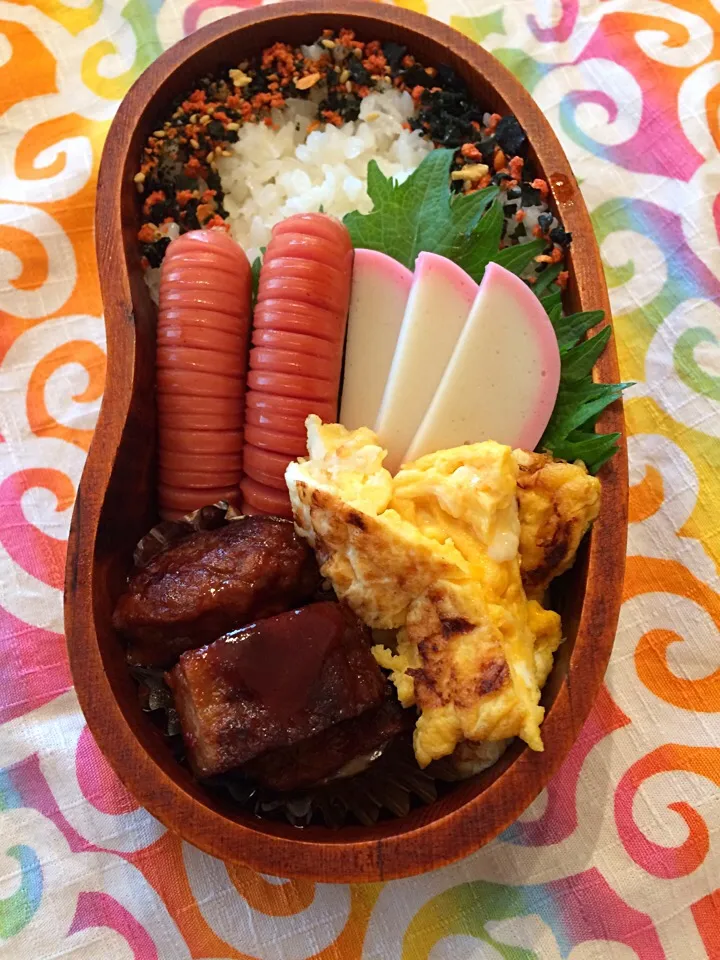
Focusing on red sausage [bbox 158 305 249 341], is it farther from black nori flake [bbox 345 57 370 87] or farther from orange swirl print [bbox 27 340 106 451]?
black nori flake [bbox 345 57 370 87]

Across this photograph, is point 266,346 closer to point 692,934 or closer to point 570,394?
point 570,394

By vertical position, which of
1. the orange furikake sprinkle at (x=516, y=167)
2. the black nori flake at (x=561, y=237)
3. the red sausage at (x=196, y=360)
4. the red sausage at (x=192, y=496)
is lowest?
the red sausage at (x=192, y=496)

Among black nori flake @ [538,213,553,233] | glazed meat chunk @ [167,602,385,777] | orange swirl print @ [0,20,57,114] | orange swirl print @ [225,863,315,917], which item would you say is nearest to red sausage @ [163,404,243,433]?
glazed meat chunk @ [167,602,385,777]

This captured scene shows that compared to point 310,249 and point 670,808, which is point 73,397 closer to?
point 310,249

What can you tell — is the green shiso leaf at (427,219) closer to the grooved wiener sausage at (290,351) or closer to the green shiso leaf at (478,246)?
the green shiso leaf at (478,246)

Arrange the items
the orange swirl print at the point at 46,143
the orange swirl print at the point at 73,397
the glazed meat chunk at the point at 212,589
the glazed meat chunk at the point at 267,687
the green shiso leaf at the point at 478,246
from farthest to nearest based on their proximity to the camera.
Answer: the orange swirl print at the point at 46,143, the orange swirl print at the point at 73,397, the green shiso leaf at the point at 478,246, the glazed meat chunk at the point at 212,589, the glazed meat chunk at the point at 267,687

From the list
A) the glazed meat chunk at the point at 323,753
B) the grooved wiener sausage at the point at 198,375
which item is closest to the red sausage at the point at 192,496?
the grooved wiener sausage at the point at 198,375

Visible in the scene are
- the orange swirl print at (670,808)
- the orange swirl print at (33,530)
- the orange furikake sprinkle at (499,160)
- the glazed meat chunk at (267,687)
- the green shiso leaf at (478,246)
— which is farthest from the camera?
the orange swirl print at (33,530)
